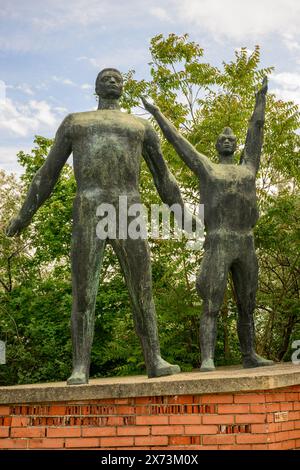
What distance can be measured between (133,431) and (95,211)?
1803mm

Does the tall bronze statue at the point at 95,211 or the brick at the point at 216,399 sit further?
the tall bronze statue at the point at 95,211

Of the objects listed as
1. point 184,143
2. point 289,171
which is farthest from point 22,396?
point 289,171

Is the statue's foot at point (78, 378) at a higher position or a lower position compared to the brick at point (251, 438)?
higher

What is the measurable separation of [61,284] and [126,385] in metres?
7.79

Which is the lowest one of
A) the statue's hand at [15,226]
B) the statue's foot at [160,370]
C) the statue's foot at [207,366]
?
the statue's foot at [160,370]

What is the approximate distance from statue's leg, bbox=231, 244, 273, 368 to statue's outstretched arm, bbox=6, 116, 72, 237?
6.47ft

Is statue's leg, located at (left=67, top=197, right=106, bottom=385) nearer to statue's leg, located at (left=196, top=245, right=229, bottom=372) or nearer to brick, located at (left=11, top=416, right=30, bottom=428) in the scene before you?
brick, located at (left=11, top=416, right=30, bottom=428)

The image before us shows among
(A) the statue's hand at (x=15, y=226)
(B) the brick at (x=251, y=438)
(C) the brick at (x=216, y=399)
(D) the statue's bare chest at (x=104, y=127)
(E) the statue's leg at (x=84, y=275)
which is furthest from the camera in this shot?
(A) the statue's hand at (x=15, y=226)

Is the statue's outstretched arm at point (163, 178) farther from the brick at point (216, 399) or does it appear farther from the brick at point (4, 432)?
the brick at point (4, 432)

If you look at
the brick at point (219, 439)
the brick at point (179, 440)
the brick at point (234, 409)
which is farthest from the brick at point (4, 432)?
the brick at point (234, 409)

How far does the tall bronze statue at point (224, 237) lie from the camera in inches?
251

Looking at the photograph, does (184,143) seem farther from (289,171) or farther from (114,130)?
(289,171)

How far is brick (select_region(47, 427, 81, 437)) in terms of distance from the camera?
194 inches

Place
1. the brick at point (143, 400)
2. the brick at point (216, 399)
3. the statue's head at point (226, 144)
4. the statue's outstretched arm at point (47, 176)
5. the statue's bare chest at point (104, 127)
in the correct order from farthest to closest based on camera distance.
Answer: the statue's head at point (226, 144) < the statue's outstretched arm at point (47, 176) < the statue's bare chest at point (104, 127) < the brick at point (143, 400) < the brick at point (216, 399)
